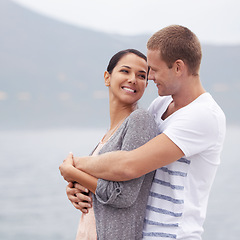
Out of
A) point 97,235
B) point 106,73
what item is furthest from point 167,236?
point 106,73

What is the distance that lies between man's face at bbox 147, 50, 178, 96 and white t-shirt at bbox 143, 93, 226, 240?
90 millimetres

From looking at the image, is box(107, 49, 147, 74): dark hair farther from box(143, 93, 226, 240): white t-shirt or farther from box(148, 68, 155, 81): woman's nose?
box(143, 93, 226, 240): white t-shirt

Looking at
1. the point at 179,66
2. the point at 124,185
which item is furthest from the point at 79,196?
the point at 179,66

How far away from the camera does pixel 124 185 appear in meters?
1.22

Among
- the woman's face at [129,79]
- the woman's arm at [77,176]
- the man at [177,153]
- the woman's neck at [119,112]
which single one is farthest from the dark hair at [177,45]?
the woman's arm at [77,176]

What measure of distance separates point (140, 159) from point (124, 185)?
0.11 m

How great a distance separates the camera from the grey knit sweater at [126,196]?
1223 mm

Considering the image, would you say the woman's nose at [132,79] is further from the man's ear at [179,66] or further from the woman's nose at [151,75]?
the man's ear at [179,66]

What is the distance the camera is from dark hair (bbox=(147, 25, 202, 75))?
1283 mm

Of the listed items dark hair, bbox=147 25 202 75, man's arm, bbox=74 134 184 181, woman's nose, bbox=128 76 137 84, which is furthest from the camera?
woman's nose, bbox=128 76 137 84

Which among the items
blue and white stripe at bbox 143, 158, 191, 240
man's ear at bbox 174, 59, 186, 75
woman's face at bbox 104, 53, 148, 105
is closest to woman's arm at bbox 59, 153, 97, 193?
blue and white stripe at bbox 143, 158, 191, 240

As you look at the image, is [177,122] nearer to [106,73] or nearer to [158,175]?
[158,175]

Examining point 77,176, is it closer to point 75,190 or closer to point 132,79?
point 75,190

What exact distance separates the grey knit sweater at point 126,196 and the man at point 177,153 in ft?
0.11
